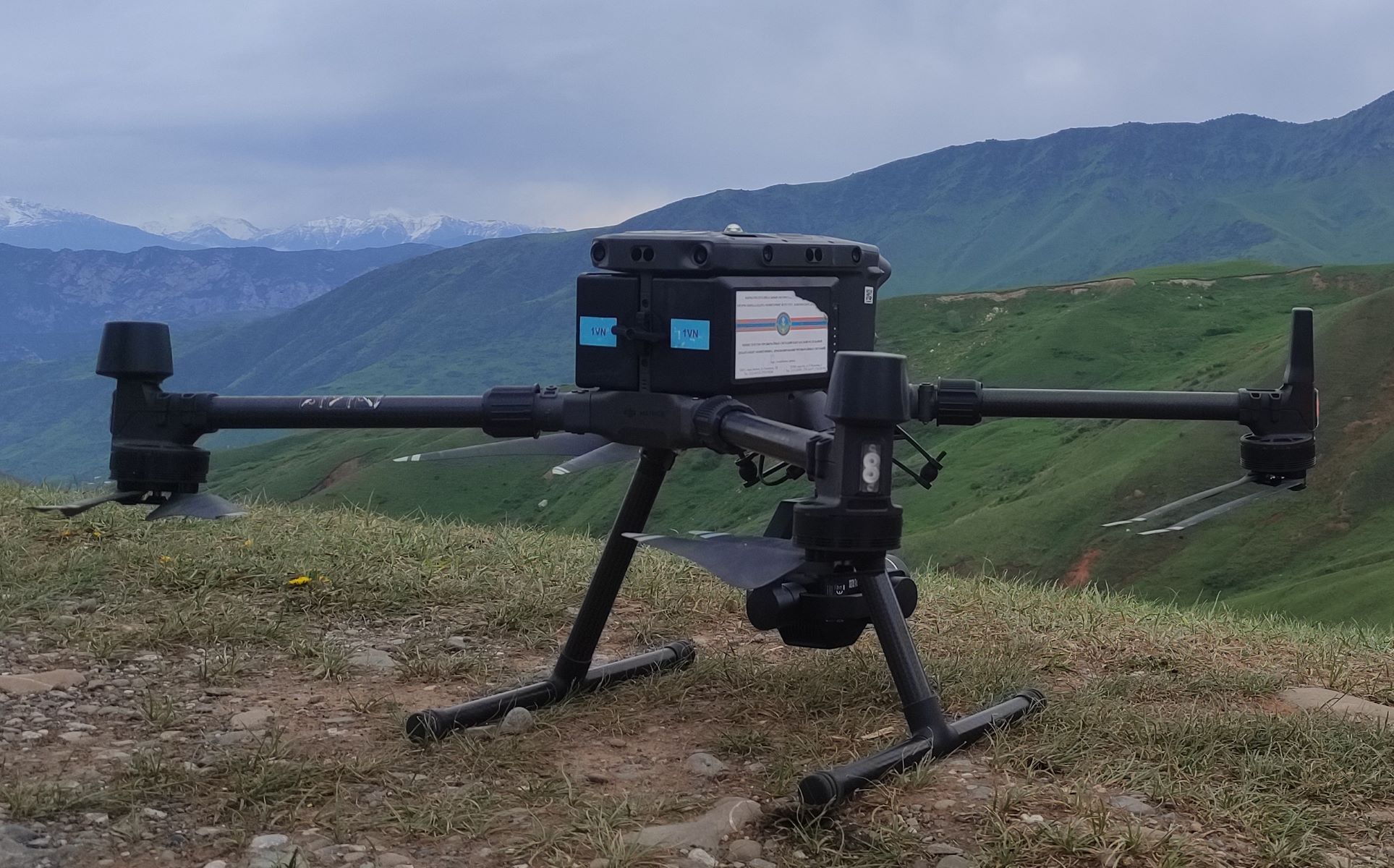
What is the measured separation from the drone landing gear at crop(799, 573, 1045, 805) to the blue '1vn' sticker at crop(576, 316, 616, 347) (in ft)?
3.03

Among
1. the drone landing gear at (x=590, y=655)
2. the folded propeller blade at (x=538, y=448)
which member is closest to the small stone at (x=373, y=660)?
the drone landing gear at (x=590, y=655)

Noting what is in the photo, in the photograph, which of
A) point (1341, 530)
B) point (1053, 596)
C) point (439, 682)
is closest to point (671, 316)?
point (439, 682)

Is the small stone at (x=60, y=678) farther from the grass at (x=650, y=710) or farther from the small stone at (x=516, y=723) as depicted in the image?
the small stone at (x=516, y=723)

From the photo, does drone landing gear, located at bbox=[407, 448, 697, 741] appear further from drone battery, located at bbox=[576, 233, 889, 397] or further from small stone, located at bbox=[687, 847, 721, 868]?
small stone, located at bbox=[687, 847, 721, 868]

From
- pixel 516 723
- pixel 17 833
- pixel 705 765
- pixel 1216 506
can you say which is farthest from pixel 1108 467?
pixel 17 833

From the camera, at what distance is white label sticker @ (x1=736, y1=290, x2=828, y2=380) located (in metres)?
3.28

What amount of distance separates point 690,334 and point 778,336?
257 mm

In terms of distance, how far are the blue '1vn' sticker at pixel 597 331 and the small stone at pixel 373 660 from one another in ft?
6.23

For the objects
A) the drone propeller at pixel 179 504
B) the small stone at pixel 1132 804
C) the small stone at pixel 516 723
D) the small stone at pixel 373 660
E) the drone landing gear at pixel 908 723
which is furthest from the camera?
the small stone at pixel 373 660

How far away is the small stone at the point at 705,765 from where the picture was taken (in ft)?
11.9

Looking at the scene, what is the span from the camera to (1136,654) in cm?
512

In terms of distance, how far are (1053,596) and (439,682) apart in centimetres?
337

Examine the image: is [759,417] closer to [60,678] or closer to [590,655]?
[590,655]

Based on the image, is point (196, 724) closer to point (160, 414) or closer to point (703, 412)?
point (160, 414)
